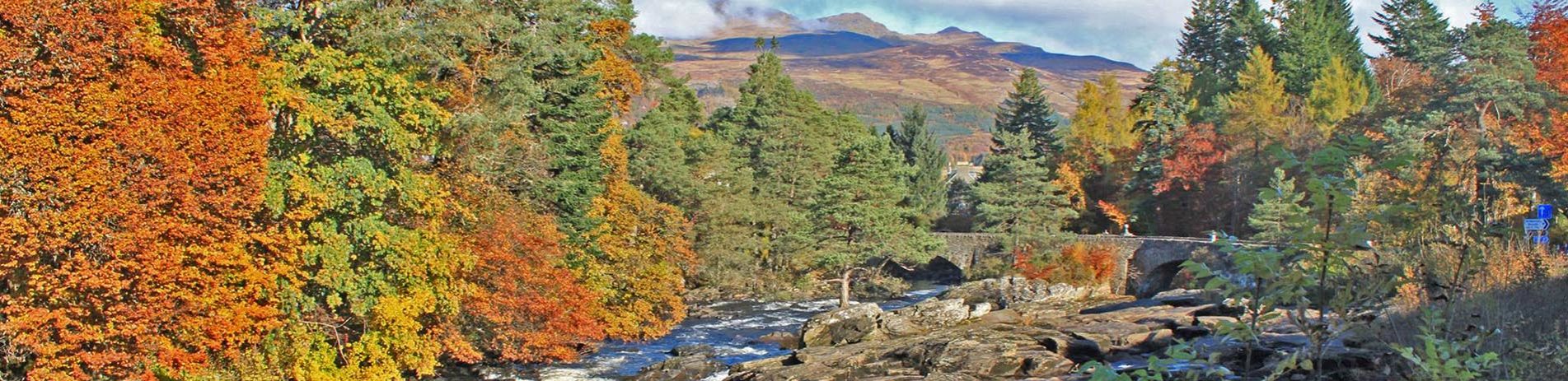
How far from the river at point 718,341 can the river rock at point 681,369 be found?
517mm

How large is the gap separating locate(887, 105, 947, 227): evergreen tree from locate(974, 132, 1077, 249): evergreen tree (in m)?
20.0

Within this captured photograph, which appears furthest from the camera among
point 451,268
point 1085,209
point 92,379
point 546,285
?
point 1085,209

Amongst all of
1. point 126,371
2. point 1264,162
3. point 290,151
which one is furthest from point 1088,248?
point 126,371

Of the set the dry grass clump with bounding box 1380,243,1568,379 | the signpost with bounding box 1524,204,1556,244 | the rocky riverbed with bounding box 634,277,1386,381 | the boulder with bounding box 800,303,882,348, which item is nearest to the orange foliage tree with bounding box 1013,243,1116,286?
the rocky riverbed with bounding box 634,277,1386,381

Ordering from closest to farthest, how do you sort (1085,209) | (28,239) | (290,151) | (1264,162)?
(28,239) → (290,151) → (1264,162) → (1085,209)

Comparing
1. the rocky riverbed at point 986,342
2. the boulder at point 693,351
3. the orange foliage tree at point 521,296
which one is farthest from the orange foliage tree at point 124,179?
the boulder at point 693,351

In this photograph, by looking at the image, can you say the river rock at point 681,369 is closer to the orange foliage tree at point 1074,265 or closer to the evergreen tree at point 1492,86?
the evergreen tree at point 1492,86

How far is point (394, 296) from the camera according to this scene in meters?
24.3

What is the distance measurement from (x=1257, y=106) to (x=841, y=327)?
1287 inches

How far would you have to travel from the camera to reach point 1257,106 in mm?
59750

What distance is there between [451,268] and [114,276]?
7.91 metres

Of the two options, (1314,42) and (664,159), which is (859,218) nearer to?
(664,159)

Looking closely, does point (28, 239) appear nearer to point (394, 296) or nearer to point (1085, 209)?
point (394, 296)

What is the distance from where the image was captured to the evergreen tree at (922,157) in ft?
264
